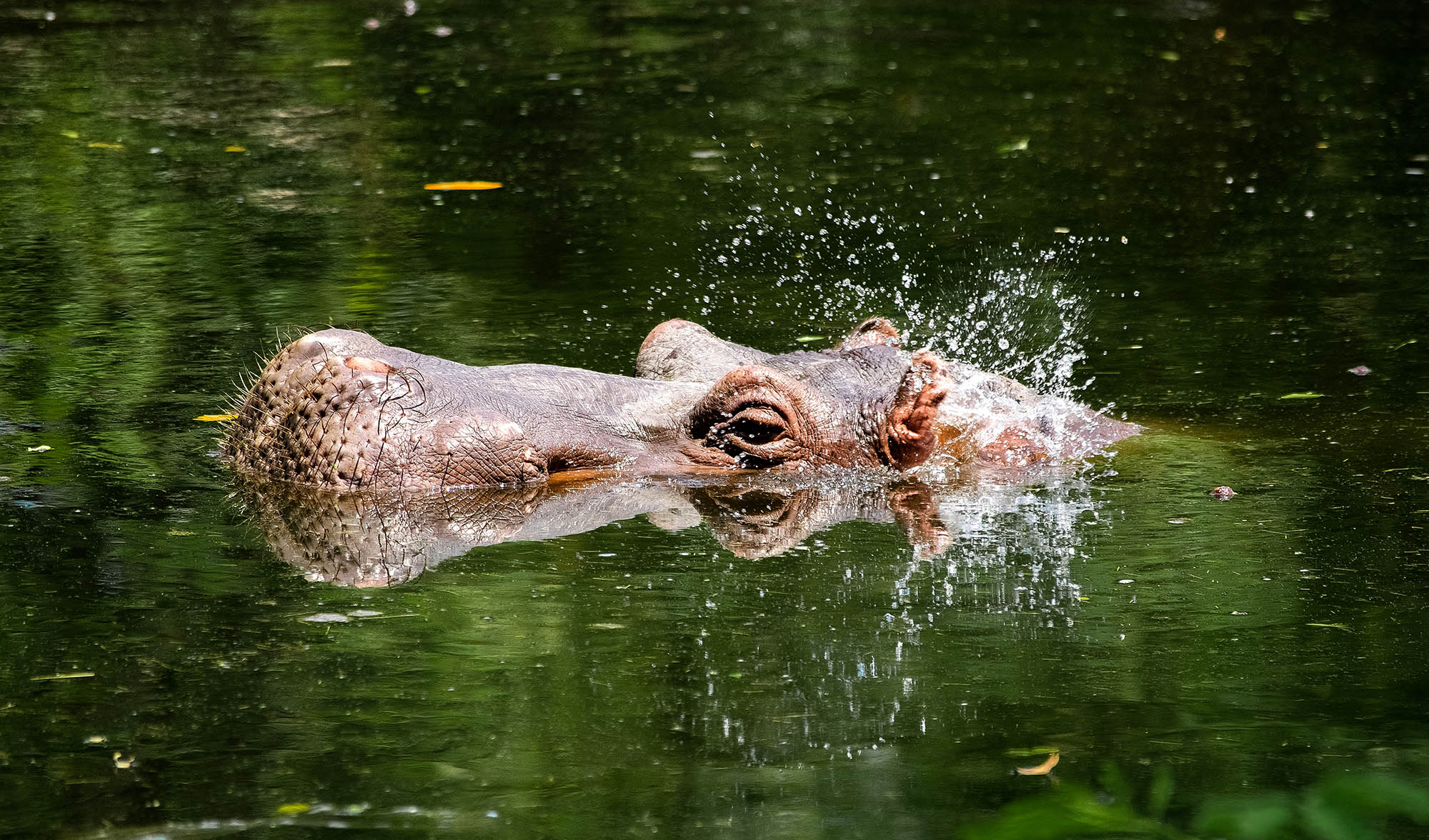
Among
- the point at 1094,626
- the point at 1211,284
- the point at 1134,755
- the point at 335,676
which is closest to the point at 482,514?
the point at 335,676

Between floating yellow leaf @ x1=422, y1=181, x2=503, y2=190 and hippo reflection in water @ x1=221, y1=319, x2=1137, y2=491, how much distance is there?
554cm

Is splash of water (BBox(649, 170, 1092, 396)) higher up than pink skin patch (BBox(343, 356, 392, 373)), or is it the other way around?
pink skin patch (BBox(343, 356, 392, 373))

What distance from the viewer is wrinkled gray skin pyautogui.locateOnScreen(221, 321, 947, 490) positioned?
5855mm

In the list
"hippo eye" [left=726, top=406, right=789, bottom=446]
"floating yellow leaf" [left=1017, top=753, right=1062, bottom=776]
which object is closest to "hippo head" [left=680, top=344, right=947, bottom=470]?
"hippo eye" [left=726, top=406, right=789, bottom=446]

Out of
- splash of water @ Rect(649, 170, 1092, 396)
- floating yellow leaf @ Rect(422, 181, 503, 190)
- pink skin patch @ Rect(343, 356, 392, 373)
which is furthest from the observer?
floating yellow leaf @ Rect(422, 181, 503, 190)

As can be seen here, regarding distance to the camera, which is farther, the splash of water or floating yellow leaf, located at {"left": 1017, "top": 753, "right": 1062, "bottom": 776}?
the splash of water

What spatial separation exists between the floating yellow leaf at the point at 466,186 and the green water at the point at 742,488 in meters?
0.19

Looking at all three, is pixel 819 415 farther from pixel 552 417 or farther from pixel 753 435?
pixel 552 417

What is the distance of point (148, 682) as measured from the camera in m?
4.55

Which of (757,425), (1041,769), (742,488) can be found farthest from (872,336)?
(1041,769)

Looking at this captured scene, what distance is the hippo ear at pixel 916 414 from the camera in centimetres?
Result: 626

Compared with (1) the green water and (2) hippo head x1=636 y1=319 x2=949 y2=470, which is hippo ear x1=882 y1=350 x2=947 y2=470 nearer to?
(2) hippo head x1=636 y1=319 x2=949 y2=470

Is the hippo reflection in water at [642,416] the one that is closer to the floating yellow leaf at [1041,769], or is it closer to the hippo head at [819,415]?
the hippo head at [819,415]

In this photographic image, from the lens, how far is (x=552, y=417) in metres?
6.30
